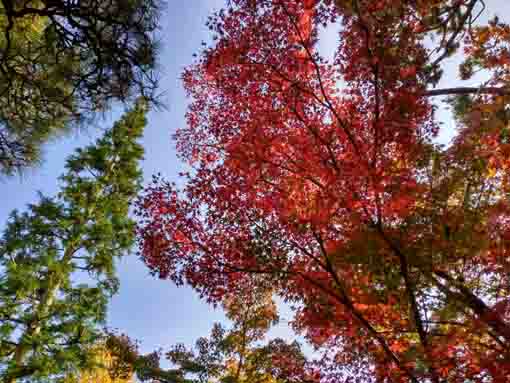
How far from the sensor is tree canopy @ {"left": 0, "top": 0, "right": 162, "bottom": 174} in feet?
15.3

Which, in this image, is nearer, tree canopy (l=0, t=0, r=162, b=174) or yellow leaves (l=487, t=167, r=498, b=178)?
tree canopy (l=0, t=0, r=162, b=174)

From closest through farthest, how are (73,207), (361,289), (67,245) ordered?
1. (361,289)
2. (67,245)
3. (73,207)

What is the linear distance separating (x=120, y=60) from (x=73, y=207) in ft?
33.3

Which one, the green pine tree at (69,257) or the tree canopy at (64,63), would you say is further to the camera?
the green pine tree at (69,257)

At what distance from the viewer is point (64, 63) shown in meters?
5.34

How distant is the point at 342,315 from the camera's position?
223 inches

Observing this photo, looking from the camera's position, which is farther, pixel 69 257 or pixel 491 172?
pixel 69 257

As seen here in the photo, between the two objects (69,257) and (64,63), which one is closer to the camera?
(64,63)

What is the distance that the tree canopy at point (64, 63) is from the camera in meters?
4.65

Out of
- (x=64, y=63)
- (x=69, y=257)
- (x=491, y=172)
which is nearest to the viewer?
(x=64, y=63)

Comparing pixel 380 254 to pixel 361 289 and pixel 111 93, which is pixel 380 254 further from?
pixel 111 93

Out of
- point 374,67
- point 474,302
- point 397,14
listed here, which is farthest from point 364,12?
point 474,302

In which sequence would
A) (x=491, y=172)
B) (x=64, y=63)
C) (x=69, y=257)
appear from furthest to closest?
(x=69, y=257) → (x=491, y=172) → (x=64, y=63)

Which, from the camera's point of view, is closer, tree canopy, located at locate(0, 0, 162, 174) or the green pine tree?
tree canopy, located at locate(0, 0, 162, 174)
